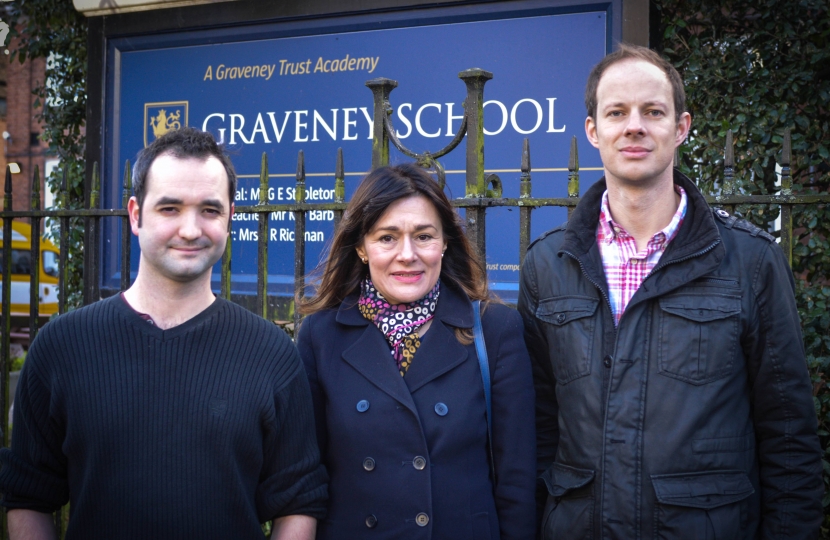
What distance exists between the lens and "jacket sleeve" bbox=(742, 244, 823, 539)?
2254mm

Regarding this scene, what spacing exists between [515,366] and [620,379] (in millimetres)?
318

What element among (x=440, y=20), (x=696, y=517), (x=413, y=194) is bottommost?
(x=696, y=517)

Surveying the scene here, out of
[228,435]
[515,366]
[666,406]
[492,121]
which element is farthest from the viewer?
[492,121]

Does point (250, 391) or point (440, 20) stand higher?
point (440, 20)

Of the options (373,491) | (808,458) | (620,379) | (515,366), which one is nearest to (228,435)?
(373,491)

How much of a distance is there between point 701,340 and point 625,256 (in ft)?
1.14

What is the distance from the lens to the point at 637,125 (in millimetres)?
2352

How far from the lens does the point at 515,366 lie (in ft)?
7.99

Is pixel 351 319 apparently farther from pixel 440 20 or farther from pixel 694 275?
pixel 440 20

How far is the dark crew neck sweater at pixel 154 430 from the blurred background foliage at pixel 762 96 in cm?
299

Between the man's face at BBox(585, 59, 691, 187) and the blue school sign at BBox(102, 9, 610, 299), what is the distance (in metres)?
2.24

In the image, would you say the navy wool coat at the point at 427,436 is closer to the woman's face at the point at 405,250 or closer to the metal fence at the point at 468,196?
the woman's face at the point at 405,250

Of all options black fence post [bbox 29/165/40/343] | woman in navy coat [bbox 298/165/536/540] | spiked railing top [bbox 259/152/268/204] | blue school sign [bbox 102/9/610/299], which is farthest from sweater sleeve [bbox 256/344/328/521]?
blue school sign [bbox 102/9/610/299]

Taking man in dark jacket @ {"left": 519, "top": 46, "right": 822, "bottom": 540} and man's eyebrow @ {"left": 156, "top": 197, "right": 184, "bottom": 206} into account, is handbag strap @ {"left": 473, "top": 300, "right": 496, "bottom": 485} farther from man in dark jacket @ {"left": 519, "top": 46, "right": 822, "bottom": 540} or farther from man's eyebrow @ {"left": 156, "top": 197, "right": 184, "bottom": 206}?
man's eyebrow @ {"left": 156, "top": 197, "right": 184, "bottom": 206}
